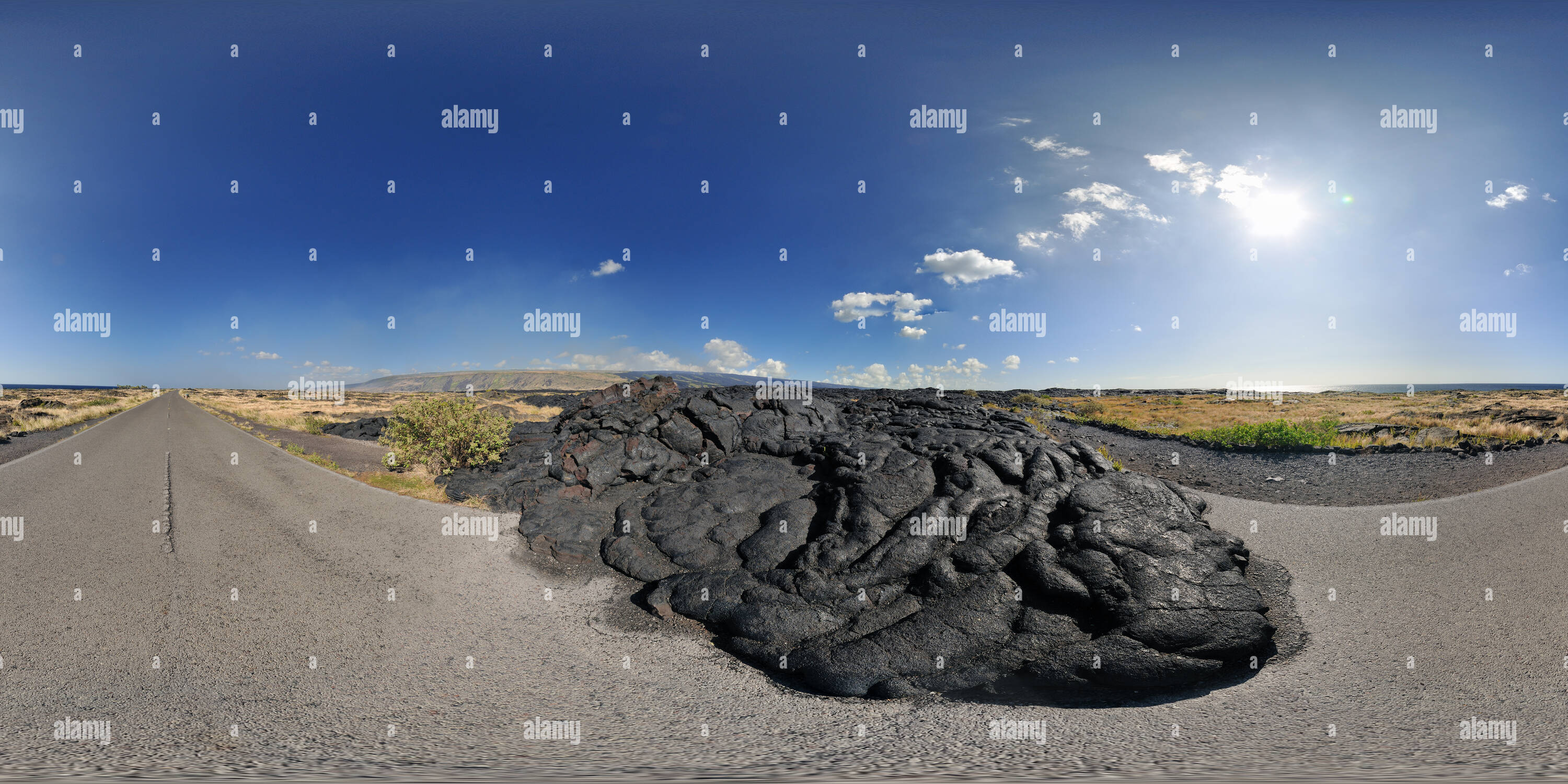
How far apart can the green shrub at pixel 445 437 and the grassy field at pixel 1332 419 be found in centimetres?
2727

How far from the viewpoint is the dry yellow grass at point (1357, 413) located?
15141mm

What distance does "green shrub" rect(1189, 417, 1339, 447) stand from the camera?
55.5ft

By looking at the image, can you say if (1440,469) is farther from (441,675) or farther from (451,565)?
(451,565)

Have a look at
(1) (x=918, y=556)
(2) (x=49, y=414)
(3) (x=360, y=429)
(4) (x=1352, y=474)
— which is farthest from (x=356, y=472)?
(2) (x=49, y=414)

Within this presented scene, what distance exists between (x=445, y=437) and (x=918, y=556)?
50.1ft

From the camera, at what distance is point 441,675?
17.5 feet

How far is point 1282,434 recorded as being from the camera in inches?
690

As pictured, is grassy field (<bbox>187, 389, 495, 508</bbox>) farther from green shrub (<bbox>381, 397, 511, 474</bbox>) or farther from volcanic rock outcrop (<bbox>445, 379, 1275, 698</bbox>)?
volcanic rock outcrop (<bbox>445, 379, 1275, 698</bbox>)

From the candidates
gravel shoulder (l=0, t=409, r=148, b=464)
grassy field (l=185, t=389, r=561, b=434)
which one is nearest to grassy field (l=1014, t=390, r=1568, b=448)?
grassy field (l=185, t=389, r=561, b=434)

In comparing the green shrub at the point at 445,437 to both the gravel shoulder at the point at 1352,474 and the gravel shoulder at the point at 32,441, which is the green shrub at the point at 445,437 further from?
the gravel shoulder at the point at 1352,474

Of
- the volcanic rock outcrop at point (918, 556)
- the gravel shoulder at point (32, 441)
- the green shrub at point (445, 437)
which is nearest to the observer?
the volcanic rock outcrop at point (918, 556)

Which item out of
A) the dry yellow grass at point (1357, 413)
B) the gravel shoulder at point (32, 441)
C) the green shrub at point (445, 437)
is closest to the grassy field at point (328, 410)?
the gravel shoulder at point (32, 441)

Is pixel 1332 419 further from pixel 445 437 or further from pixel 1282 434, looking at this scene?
pixel 445 437

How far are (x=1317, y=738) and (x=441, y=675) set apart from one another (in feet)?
29.1
